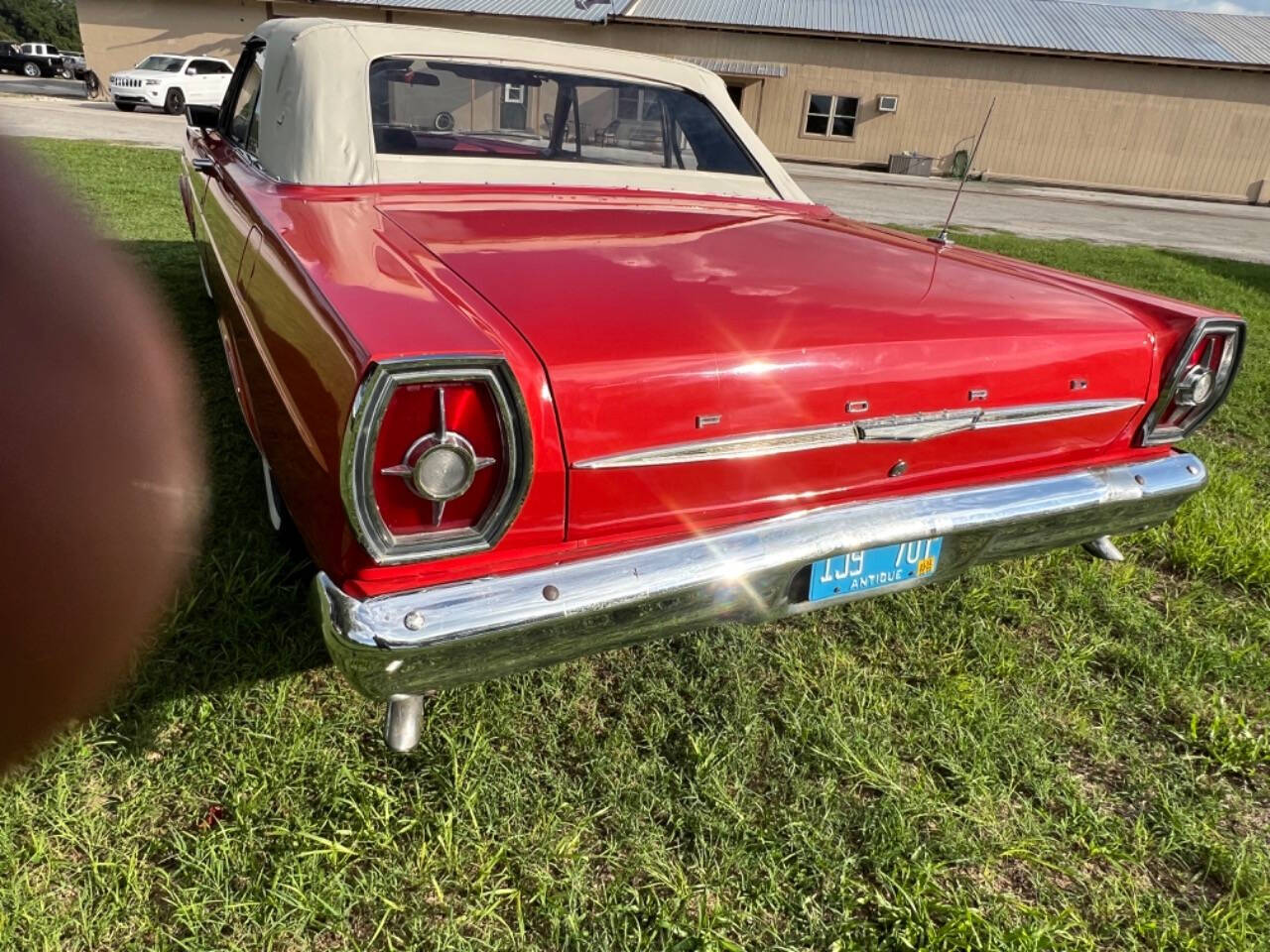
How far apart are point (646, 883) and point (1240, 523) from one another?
8.72ft

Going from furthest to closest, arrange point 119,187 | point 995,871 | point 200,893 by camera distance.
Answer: point 119,187, point 995,871, point 200,893

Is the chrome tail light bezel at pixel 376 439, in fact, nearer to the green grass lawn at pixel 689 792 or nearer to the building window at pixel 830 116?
the green grass lawn at pixel 689 792

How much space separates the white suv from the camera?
18203mm

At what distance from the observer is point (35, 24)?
182 feet

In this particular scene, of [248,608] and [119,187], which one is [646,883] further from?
[119,187]

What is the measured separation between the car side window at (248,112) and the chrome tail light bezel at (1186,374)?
105 inches

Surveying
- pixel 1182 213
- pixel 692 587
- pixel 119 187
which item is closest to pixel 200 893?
pixel 692 587

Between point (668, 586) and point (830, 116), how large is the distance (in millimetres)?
22471

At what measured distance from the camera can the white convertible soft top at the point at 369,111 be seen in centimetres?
232

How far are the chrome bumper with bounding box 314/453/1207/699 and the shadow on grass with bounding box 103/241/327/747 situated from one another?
78 cm

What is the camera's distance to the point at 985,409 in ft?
5.89

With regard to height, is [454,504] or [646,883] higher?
[454,504]

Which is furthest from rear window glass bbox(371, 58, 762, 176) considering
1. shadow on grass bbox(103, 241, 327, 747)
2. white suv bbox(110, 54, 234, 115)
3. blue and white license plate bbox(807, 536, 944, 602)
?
white suv bbox(110, 54, 234, 115)

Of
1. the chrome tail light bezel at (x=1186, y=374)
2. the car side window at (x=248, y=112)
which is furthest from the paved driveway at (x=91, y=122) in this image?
the chrome tail light bezel at (x=1186, y=374)
